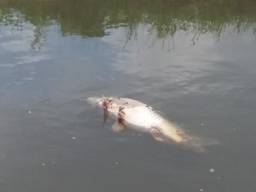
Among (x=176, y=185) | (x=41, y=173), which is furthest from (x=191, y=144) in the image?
(x=41, y=173)

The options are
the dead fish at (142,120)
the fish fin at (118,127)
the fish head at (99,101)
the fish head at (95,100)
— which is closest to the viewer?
the dead fish at (142,120)

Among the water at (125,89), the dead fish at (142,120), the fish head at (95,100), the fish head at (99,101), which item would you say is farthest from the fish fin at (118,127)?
the fish head at (95,100)

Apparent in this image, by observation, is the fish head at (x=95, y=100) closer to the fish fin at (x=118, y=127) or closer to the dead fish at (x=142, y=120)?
the dead fish at (x=142, y=120)

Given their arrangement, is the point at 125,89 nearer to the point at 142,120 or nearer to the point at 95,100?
the point at 95,100

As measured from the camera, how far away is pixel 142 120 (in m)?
8.84

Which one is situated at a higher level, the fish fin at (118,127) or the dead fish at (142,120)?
the dead fish at (142,120)

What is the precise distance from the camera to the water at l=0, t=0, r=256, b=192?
7508mm

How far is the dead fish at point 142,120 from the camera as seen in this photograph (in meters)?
8.27

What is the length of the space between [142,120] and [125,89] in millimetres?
1391

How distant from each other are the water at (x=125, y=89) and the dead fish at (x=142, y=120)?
179 millimetres

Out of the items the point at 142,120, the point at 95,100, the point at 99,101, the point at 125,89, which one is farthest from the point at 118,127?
the point at 125,89

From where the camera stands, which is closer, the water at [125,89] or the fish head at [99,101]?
the water at [125,89]

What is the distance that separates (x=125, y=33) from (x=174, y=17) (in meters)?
1.96

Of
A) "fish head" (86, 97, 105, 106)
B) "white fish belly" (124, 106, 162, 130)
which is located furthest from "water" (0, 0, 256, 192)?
"white fish belly" (124, 106, 162, 130)
